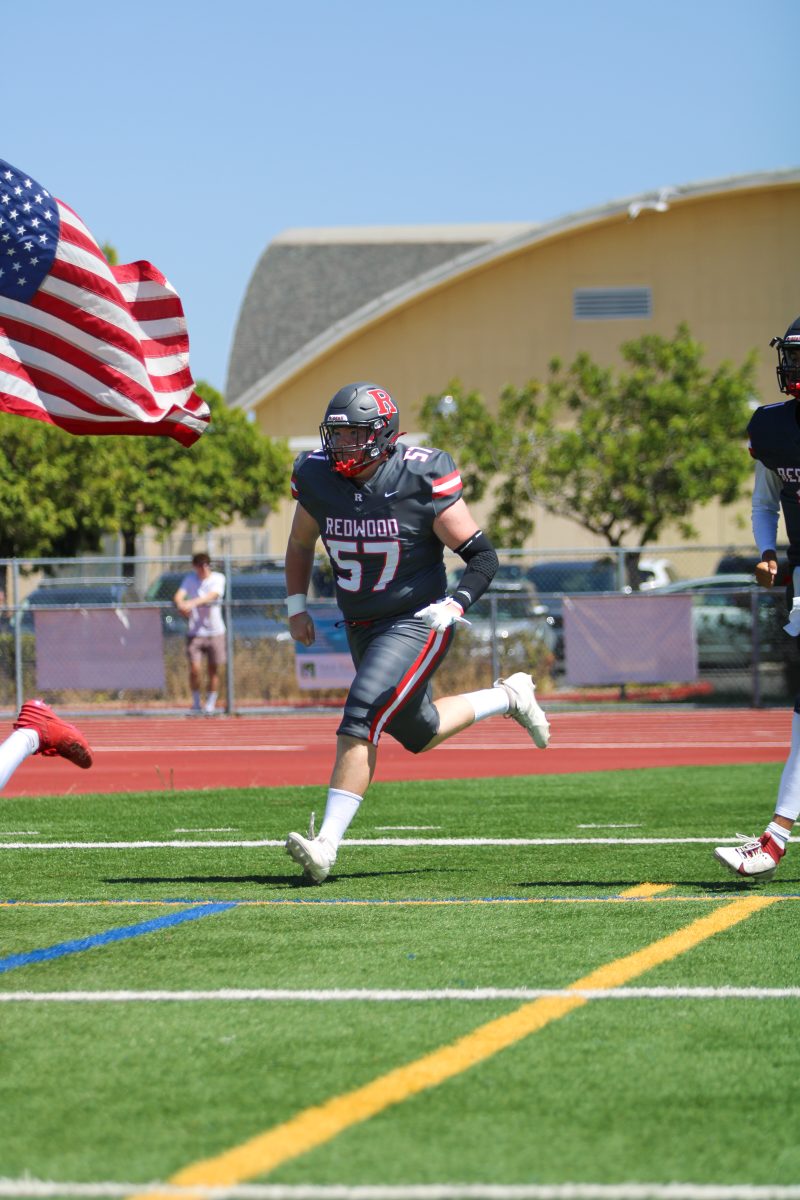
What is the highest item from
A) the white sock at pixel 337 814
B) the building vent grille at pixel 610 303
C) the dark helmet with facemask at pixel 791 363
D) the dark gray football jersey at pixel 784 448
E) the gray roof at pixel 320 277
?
the gray roof at pixel 320 277

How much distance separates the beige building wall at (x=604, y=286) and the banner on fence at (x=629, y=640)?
23196 millimetres

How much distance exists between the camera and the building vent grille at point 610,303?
143 ft

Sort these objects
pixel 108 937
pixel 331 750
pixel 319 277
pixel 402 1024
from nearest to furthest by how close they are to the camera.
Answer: pixel 402 1024 → pixel 108 937 → pixel 331 750 → pixel 319 277

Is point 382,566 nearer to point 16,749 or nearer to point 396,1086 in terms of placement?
point 16,749

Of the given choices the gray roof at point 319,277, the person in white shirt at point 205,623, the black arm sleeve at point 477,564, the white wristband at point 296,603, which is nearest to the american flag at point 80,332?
the white wristband at point 296,603

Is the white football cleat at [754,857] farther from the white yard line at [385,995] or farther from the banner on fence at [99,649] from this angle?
the banner on fence at [99,649]

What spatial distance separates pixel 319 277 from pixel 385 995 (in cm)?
5647

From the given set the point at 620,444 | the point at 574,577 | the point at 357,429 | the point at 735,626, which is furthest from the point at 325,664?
the point at 357,429

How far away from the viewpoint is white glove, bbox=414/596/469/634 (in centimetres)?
698

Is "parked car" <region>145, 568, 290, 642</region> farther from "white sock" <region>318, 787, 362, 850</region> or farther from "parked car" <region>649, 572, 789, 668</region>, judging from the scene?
"white sock" <region>318, 787, 362, 850</region>

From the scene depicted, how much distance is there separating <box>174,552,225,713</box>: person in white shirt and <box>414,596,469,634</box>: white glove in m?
13.9

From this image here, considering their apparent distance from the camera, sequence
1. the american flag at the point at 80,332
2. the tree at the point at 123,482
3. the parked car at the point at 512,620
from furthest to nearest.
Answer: the tree at the point at 123,482, the parked car at the point at 512,620, the american flag at the point at 80,332

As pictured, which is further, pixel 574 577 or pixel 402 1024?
pixel 574 577

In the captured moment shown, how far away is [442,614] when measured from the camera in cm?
699
